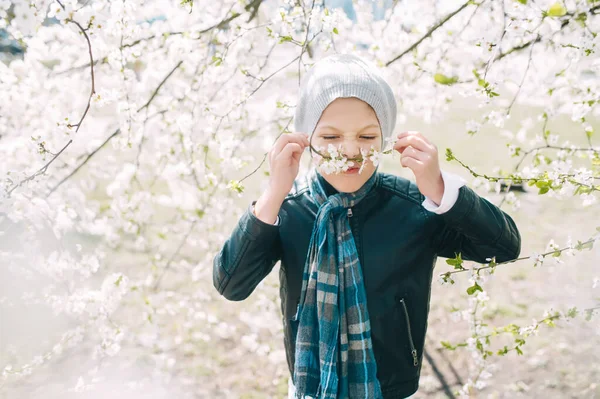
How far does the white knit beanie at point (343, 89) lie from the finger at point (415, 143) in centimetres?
14

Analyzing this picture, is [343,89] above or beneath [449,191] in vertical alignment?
above

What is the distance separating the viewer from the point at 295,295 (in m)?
1.62

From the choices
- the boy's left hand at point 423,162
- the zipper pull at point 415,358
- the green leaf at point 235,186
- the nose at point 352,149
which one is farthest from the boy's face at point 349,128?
the zipper pull at point 415,358

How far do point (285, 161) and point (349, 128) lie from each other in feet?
0.71

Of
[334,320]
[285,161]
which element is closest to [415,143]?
[285,161]

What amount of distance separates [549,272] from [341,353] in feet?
12.0

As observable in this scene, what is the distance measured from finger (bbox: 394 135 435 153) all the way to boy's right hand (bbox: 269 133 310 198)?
0.92 ft

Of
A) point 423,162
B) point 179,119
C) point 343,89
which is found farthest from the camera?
point 179,119

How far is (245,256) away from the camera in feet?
4.88

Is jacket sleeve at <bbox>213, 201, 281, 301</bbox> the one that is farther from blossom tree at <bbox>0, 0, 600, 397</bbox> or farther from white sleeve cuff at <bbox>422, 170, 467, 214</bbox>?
white sleeve cuff at <bbox>422, 170, 467, 214</bbox>

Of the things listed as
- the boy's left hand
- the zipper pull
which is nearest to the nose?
the boy's left hand

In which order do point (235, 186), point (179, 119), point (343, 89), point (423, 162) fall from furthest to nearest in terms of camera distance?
1. point (179, 119)
2. point (235, 186)
3. point (343, 89)
4. point (423, 162)

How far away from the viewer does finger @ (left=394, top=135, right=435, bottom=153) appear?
1401 millimetres

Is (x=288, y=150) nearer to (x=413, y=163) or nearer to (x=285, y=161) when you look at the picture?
(x=285, y=161)
